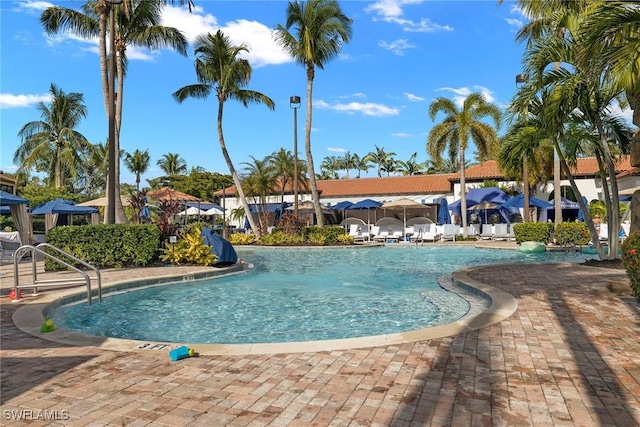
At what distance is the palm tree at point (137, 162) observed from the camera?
55.7 m

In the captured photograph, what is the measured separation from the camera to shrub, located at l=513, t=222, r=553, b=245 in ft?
62.3

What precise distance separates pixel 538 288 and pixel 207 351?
20.3 feet

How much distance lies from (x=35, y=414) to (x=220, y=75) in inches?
926

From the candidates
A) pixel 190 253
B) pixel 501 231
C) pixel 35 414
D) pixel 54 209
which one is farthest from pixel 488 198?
pixel 35 414

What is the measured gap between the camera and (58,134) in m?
34.8

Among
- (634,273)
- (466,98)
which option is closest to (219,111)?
(466,98)

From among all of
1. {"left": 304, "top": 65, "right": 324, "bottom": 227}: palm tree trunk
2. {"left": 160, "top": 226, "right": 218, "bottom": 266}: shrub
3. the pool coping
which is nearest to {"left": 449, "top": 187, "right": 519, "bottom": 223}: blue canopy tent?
{"left": 304, "top": 65, "right": 324, "bottom": 227}: palm tree trunk

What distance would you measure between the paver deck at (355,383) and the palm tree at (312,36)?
18896 mm

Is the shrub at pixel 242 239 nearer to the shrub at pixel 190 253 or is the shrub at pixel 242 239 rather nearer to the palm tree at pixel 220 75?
the palm tree at pixel 220 75

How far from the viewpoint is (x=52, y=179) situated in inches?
1667

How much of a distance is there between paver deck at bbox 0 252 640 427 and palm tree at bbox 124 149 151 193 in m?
54.8

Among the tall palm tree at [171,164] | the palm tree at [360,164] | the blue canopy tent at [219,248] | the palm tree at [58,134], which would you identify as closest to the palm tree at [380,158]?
the palm tree at [360,164]

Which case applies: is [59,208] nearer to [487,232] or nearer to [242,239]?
[242,239]

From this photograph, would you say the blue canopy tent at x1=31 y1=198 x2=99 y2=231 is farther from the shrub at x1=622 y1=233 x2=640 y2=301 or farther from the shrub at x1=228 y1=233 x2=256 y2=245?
the shrub at x1=622 y1=233 x2=640 y2=301
